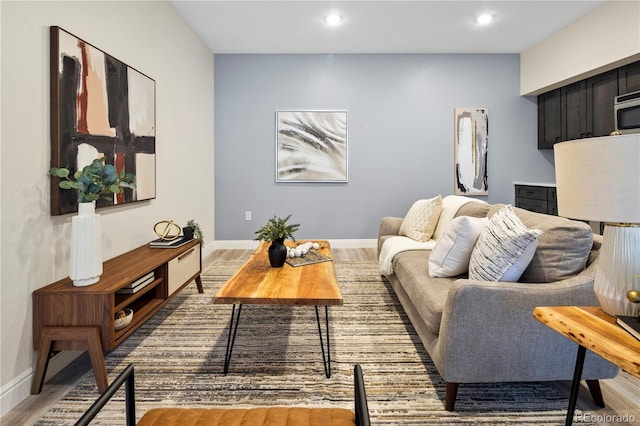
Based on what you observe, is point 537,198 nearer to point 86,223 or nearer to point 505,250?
point 505,250

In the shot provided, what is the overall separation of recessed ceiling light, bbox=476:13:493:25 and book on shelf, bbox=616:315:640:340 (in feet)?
12.0

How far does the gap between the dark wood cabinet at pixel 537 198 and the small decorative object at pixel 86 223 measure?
175 inches

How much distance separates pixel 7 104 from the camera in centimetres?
156

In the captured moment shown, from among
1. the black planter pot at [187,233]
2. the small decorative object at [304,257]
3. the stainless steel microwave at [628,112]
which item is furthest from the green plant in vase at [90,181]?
the stainless steel microwave at [628,112]

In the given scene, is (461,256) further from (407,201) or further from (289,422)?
(407,201)

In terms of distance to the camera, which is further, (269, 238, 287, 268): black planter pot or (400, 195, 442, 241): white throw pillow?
(400, 195, 442, 241): white throw pillow

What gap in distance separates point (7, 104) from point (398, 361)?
7.68 feet

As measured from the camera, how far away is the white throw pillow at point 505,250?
1.63 meters

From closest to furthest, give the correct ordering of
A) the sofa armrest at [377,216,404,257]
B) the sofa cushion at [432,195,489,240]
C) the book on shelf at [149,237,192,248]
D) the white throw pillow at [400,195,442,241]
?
1. the book on shelf at [149,237,192,248]
2. the sofa cushion at [432,195,489,240]
3. the white throw pillow at [400,195,442,241]
4. the sofa armrest at [377,216,404,257]

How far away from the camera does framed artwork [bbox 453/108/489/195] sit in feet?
15.7

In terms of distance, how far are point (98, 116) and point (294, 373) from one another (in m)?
2.01

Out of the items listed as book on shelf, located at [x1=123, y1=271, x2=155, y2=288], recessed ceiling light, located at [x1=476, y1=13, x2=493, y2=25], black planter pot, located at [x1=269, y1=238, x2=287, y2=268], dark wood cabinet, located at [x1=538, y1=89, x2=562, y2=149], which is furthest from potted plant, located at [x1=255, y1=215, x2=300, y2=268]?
dark wood cabinet, located at [x1=538, y1=89, x2=562, y2=149]

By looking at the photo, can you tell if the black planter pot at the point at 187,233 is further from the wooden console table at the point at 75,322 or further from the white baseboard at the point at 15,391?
the white baseboard at the point at 15,391

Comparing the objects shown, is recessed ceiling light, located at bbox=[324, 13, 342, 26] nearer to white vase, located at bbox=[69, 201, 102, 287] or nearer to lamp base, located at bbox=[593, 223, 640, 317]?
white vase, located at bbox=[69, 201, 102, 287]
